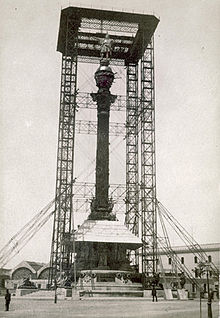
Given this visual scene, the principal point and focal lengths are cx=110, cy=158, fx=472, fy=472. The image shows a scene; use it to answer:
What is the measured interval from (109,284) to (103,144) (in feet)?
58.8

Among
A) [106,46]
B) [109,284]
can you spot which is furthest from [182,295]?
[106,46]

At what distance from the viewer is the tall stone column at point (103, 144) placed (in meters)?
56.5

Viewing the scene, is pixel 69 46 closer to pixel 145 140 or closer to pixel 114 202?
pixel 145 140

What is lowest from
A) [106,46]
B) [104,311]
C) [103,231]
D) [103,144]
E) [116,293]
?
[116,293]

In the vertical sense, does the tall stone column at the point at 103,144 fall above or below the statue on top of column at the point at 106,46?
below

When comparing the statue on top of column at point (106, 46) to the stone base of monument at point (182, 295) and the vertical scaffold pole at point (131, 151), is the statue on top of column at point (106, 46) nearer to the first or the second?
the vertical scaffold pole at point (131, 151)

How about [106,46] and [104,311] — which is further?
[106,46]

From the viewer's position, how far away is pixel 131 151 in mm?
63062

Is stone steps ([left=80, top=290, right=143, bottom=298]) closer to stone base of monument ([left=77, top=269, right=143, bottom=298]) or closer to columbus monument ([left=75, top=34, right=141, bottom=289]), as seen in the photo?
stone base of monument ([left=77, top=269, right=143, bottom=298])

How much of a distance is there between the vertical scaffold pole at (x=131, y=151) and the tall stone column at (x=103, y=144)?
118 inches

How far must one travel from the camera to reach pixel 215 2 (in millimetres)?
23844

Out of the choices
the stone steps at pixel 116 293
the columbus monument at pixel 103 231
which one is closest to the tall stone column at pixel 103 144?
the columbus monument at pixel 103 231

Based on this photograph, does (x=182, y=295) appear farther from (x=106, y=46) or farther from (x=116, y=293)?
(x=106, y=46)

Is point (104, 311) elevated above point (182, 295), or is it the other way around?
point (104, 311)
